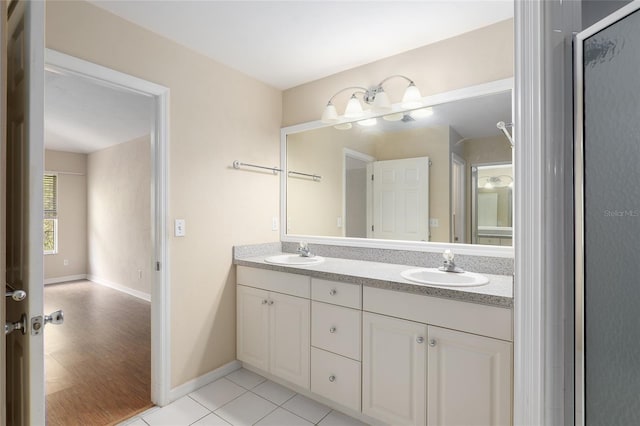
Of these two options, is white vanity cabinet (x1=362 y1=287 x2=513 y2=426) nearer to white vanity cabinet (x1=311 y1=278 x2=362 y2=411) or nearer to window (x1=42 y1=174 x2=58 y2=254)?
white vanity cabinet (x1=311 y1=278 x2=362 y2=411)

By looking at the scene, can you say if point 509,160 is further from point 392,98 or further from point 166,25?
point 166,25

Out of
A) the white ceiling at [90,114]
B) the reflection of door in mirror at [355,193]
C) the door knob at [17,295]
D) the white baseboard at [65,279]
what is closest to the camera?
the door knob at [17,295]

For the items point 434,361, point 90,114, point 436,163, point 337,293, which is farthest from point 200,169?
point 90,114

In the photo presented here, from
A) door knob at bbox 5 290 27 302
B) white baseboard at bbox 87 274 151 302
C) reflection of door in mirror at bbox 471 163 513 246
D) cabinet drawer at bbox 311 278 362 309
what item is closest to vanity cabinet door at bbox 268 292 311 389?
cabinet drawer at bbox 311 278 362 309

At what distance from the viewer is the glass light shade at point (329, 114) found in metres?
2.41

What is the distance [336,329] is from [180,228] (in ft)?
3.95

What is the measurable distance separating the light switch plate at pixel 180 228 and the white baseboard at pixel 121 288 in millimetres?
2909

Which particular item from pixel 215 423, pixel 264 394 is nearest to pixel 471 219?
pixel 264 394

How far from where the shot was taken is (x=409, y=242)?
2.17m

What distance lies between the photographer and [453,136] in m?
2.05

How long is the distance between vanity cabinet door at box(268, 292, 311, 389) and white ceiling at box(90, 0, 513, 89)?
1.69 meters

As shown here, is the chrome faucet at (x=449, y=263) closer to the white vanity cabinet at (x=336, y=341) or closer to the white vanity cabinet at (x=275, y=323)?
the white vanity cabinet at (x=336, y=341)

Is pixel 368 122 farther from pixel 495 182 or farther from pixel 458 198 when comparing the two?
pixel 495 182

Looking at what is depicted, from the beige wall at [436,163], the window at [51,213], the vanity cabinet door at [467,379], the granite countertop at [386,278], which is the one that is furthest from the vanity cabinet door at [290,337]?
the window at [51,213]
